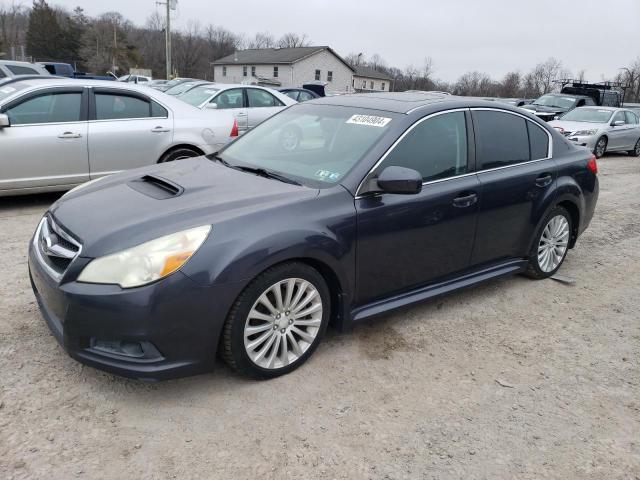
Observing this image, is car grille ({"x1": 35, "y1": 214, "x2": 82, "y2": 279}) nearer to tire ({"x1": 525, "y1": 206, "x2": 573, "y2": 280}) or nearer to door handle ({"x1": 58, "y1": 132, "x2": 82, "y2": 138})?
door handle ({"x1": 58, "y1": 132, "x2": 82, "y2": 138})

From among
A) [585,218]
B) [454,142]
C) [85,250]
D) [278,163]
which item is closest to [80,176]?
[278,163]

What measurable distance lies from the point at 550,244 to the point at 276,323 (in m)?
2.95

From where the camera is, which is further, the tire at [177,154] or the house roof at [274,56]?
the house roof at [274,56]

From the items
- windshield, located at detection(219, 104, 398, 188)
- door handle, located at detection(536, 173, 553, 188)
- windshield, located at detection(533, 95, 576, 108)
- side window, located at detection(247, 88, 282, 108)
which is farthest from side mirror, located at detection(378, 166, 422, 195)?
windshield, located at detection(533, 95, 576, 108)

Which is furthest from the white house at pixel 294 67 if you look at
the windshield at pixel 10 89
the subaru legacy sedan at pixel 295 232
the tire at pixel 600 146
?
the subaru legacy sedan at pixel 295 232

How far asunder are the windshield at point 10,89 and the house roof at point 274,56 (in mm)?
58418

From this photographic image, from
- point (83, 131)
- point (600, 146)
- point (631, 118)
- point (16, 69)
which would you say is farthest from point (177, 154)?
point (631, 118)

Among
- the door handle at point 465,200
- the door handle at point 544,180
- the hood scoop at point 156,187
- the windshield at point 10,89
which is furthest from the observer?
the windshield at point 10,89

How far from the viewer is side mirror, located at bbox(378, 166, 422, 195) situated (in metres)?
3.20

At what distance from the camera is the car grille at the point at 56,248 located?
2795mm

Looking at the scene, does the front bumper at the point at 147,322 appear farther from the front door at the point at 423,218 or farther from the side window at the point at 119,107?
the side window at the point at 119,107

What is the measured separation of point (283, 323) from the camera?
303 centimetres

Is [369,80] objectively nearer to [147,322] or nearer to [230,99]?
[230,99]

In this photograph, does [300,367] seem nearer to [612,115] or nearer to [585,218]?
[585,218]
